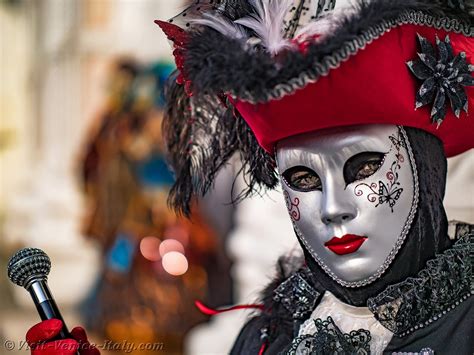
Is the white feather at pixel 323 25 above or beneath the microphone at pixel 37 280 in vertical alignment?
above

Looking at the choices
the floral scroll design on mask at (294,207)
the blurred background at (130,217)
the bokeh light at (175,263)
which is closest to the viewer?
the floral scroll design on mask at (294,207)

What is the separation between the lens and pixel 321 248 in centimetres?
201

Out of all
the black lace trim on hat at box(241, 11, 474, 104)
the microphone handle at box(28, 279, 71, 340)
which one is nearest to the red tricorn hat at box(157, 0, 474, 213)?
the black lace trim on hat at box(241, 11, 474, 104)

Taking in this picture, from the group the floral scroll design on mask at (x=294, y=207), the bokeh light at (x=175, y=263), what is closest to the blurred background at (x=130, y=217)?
the bokeh light at (x=175, y=263)

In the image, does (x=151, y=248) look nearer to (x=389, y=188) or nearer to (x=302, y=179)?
Result: (x=302, y=179)

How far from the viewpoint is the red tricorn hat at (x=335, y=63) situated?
71.7 inches

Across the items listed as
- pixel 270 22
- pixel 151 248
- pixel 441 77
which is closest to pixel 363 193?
pixel 441 77

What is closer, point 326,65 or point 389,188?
point 326,65

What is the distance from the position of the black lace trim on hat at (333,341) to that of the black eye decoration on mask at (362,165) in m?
0.29

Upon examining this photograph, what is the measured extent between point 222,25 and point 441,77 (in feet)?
1.40

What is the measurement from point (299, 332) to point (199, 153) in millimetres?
509

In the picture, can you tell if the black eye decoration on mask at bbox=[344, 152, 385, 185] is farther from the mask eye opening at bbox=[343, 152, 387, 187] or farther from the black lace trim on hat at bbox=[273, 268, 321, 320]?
the black lace trim on hat at bbox=[273, 268, 321, 320]

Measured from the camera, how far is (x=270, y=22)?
199 cm

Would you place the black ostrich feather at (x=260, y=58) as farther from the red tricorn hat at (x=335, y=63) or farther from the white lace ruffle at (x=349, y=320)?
the white lace ruffle at (x=349, y=320)
